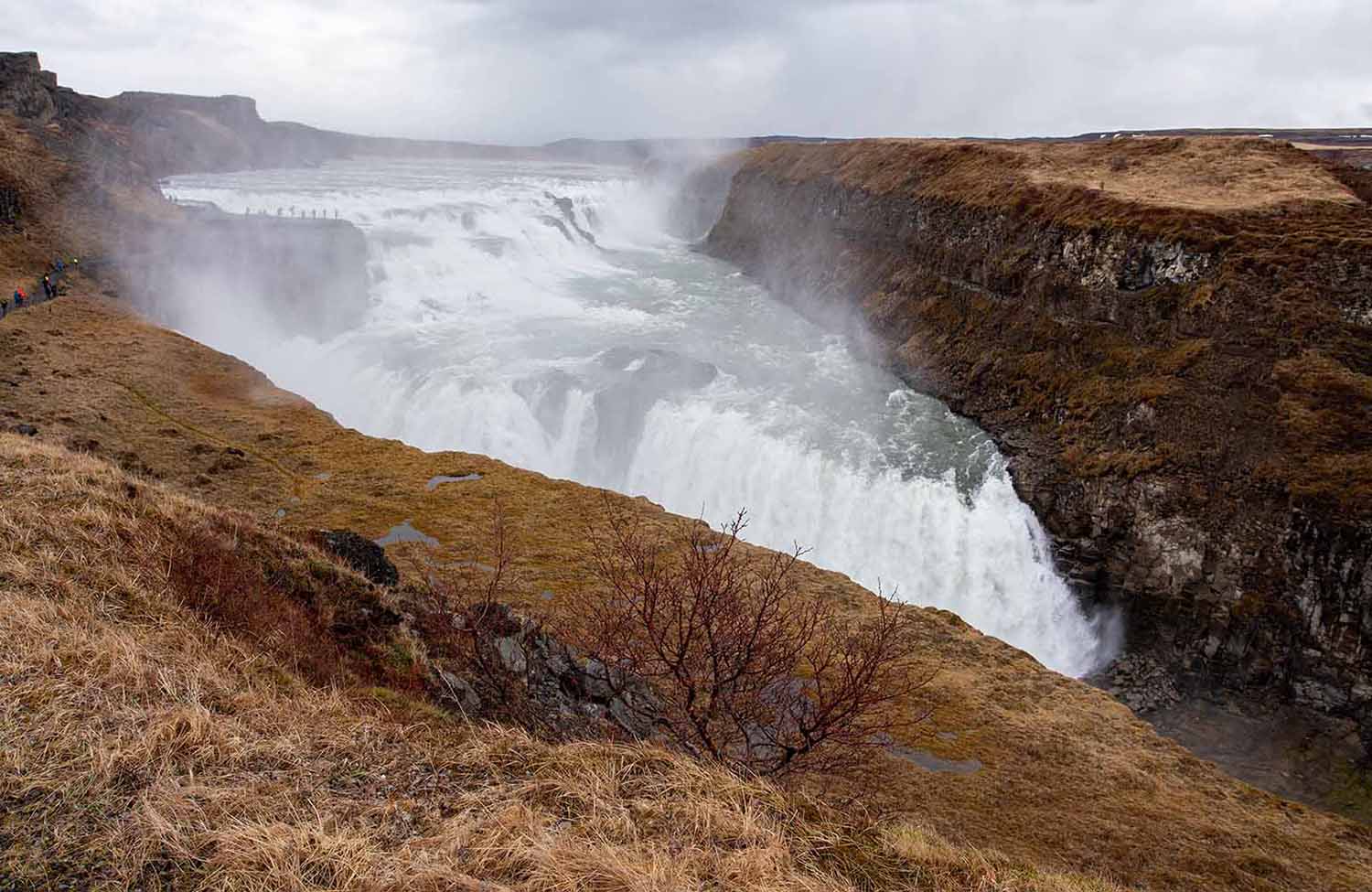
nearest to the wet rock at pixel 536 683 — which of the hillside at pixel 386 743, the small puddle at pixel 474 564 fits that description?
the hillside at pixel 386 743

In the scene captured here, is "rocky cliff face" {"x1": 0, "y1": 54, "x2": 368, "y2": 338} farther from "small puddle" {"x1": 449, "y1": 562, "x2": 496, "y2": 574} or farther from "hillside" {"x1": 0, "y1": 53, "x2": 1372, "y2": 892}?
"small puddle" {"x1": 449, "y1": 562, "x2": 496, "y2": 574}

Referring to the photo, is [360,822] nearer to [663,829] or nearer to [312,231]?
[663,829]

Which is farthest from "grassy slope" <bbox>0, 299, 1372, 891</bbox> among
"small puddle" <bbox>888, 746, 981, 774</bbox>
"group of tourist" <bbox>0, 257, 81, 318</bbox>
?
"group of tourist" <bbox>0, 257, 81, 318</bbox>

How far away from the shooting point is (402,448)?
27.3 m

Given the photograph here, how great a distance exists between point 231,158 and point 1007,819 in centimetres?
16240

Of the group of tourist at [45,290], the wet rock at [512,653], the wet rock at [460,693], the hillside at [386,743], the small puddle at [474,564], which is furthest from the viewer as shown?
the group of tourist at [45,290]

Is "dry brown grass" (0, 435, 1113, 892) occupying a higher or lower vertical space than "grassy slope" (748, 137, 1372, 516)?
lower

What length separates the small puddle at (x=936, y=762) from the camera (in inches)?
603

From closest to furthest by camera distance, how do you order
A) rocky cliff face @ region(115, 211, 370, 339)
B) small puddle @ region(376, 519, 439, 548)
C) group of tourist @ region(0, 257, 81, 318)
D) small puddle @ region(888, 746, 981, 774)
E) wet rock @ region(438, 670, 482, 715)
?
wet rock @ region(438, 670, 482, 715), small puddle @ region(888, 746, 981, 774), small puddle @ region(376, 519, 439, 548), group of tourist @ region(0, 257, 81, 318), rocky cliff face @ region(115, 211, 370, 339)

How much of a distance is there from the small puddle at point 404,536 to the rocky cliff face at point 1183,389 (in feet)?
69.5

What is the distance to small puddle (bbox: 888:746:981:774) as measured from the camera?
15.3m

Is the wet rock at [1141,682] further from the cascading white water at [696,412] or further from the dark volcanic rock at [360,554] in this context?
the dark volcanic rock at [360,554]

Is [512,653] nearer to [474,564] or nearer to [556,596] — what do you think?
[556,596]

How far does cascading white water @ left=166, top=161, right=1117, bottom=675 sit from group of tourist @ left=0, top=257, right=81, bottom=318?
223 inches
